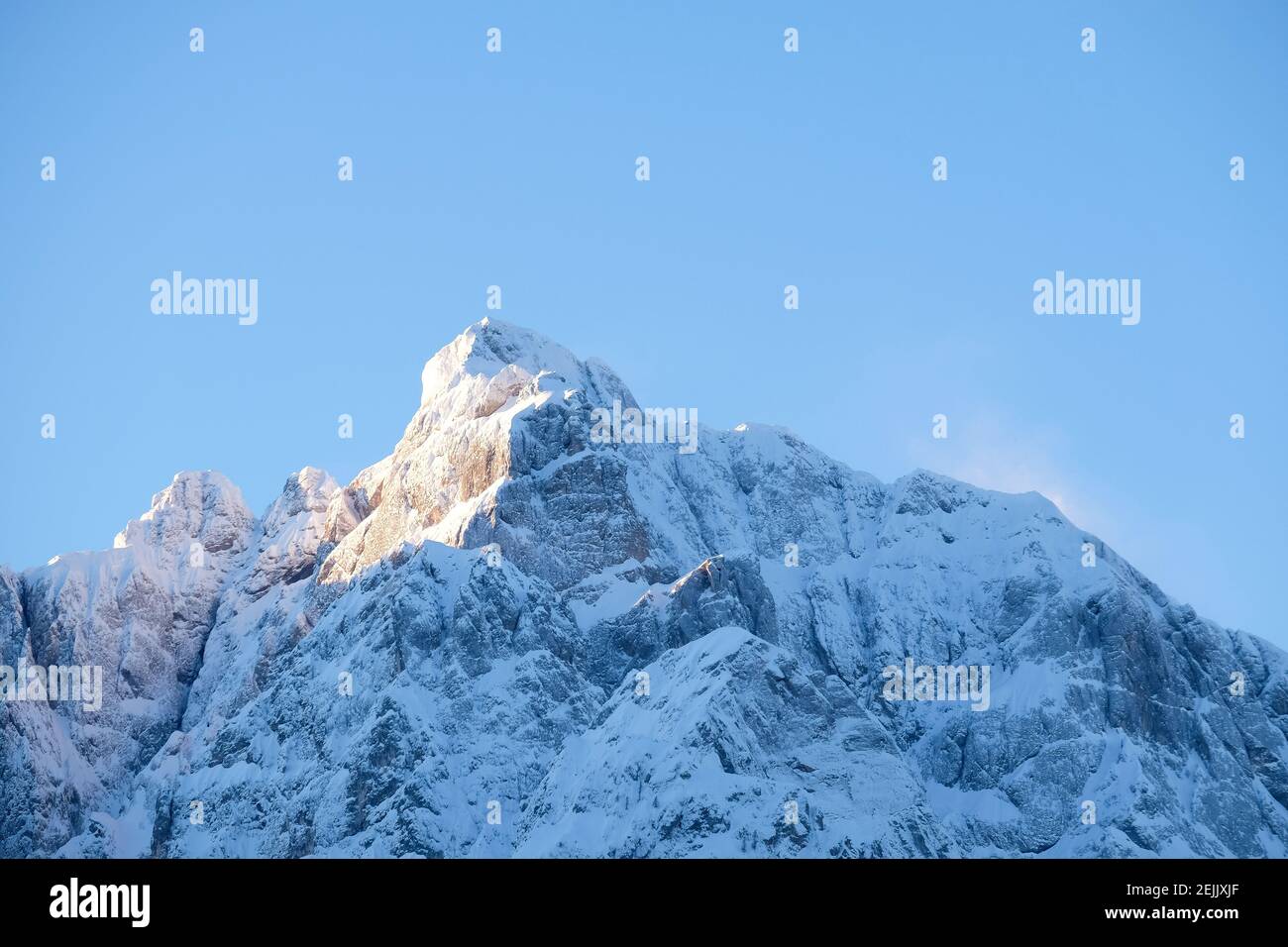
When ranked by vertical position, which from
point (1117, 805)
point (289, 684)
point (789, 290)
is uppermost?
point (789, 290)

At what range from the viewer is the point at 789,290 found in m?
187

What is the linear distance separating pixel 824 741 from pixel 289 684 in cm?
5192
